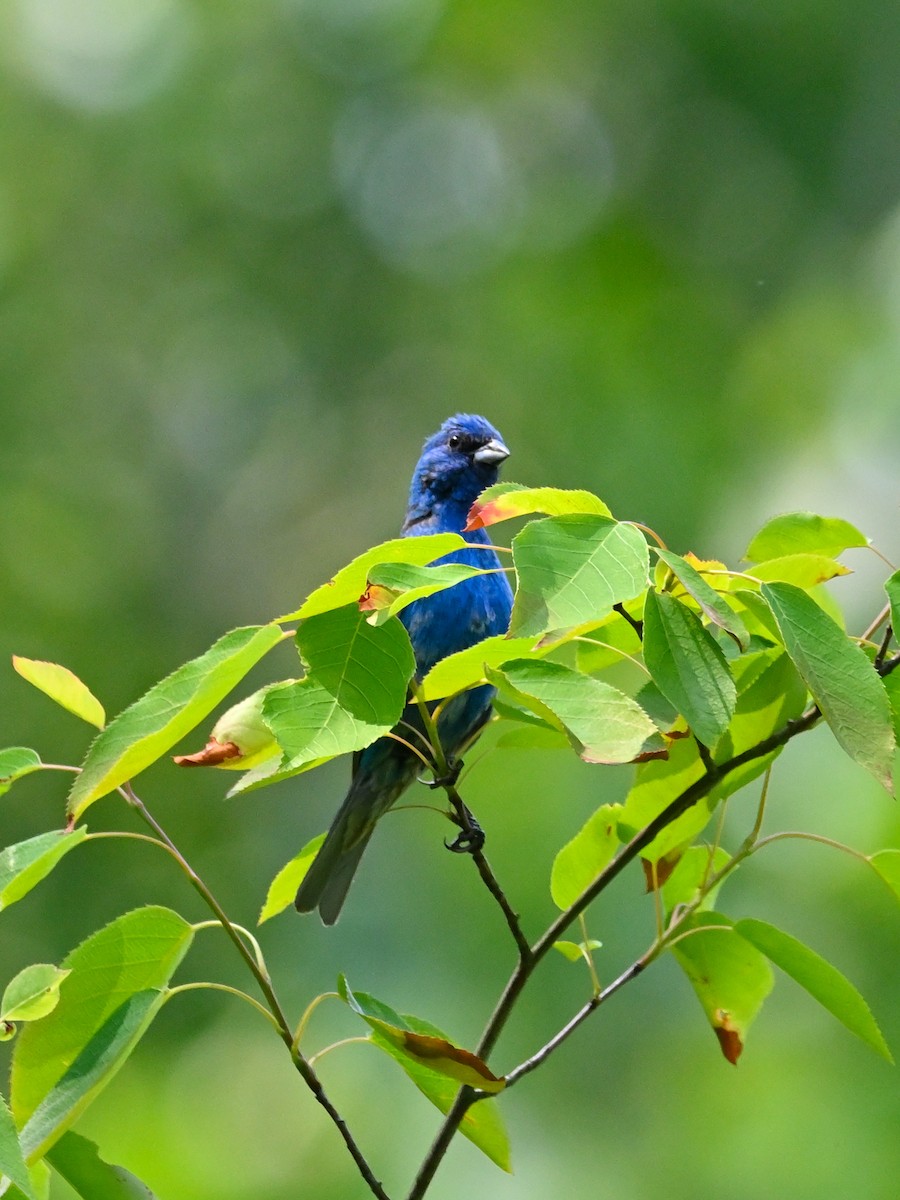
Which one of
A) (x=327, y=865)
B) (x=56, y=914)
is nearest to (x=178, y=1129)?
(x=56, y=914)

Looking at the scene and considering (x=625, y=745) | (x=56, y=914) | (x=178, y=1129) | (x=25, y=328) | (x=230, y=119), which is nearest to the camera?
(x=625, y=745)

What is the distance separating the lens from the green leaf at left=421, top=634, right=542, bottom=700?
1408 millimetres

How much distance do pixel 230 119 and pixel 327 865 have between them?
36.5 ft

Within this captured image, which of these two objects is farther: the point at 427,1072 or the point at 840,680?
the point at 427,1072

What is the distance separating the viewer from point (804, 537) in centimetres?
160

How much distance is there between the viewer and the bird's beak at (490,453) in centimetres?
408

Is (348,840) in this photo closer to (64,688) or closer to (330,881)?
(330,881)

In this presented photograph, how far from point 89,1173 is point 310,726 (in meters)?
0.62

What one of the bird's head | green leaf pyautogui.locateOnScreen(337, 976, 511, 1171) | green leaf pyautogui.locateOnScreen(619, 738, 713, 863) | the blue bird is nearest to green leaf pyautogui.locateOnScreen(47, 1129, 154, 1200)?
green leaf pyautogui.locateOnScreen(337, 976, 511, 1171)

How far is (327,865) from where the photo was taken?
331 centimetres

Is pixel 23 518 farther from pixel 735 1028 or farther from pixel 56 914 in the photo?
pixel 735 1028

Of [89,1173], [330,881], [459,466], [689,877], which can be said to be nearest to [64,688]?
[89,1173]

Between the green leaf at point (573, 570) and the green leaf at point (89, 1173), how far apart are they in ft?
2.48

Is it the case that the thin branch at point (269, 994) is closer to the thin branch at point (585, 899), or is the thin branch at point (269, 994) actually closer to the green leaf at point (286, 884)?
the thin branch at point (585, 899)
